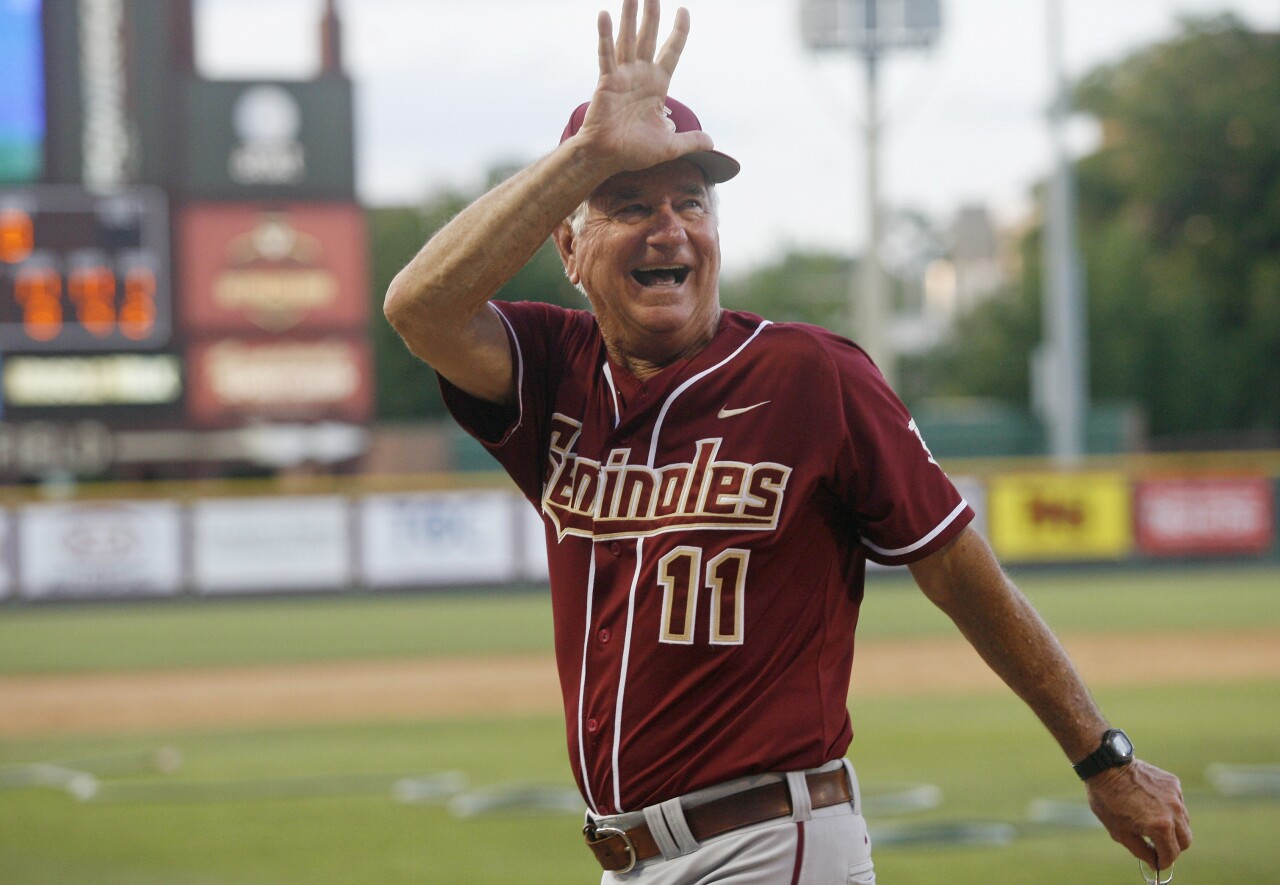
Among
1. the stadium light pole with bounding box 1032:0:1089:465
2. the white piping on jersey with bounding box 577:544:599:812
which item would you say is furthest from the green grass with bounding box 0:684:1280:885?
the stadium light pole with bounding box 1032:0:1089:465

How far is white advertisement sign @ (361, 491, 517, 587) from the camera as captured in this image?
1916 cm

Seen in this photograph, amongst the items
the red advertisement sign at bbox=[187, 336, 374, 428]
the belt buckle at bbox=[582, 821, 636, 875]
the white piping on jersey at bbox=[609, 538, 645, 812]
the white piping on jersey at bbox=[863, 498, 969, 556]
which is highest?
the white piping on jersey at bbox=[863, 498, 969, 556]

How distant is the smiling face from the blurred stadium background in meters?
1.52

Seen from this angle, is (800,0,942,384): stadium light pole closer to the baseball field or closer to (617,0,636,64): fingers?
the baseball field

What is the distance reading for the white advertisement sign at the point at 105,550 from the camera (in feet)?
60.7

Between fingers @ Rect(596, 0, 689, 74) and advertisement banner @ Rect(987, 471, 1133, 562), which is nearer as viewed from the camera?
fingers @ Rect(596, 0, 689, 74)

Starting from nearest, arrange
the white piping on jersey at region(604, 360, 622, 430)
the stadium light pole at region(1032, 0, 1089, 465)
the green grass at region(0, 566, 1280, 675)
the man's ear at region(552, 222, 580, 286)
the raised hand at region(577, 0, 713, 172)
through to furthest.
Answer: the raised hand at region(577, 0, 713, 172) → the white piping on jersey at region(604, 360, 622, 430) → the man's ear at region(552, 222, 580, 286) → the green grass at region(0, 566, 1280, 675) → the stadium light pole at region(1032, 0, 1089, 465)

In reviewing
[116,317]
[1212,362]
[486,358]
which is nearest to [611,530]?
[486,358]

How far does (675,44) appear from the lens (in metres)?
Result: 2.49

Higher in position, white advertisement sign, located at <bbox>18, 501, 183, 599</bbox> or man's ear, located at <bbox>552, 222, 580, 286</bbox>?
man's ear, located at <bbox>552, 222, 580, 286</bbox>

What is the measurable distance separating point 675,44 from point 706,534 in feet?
2.47

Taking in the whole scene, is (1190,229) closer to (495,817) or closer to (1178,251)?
(1178,251)

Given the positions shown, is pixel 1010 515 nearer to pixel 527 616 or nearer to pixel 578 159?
pixel 527 616

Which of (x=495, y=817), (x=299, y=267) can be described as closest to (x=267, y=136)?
(x=299, y=267)
